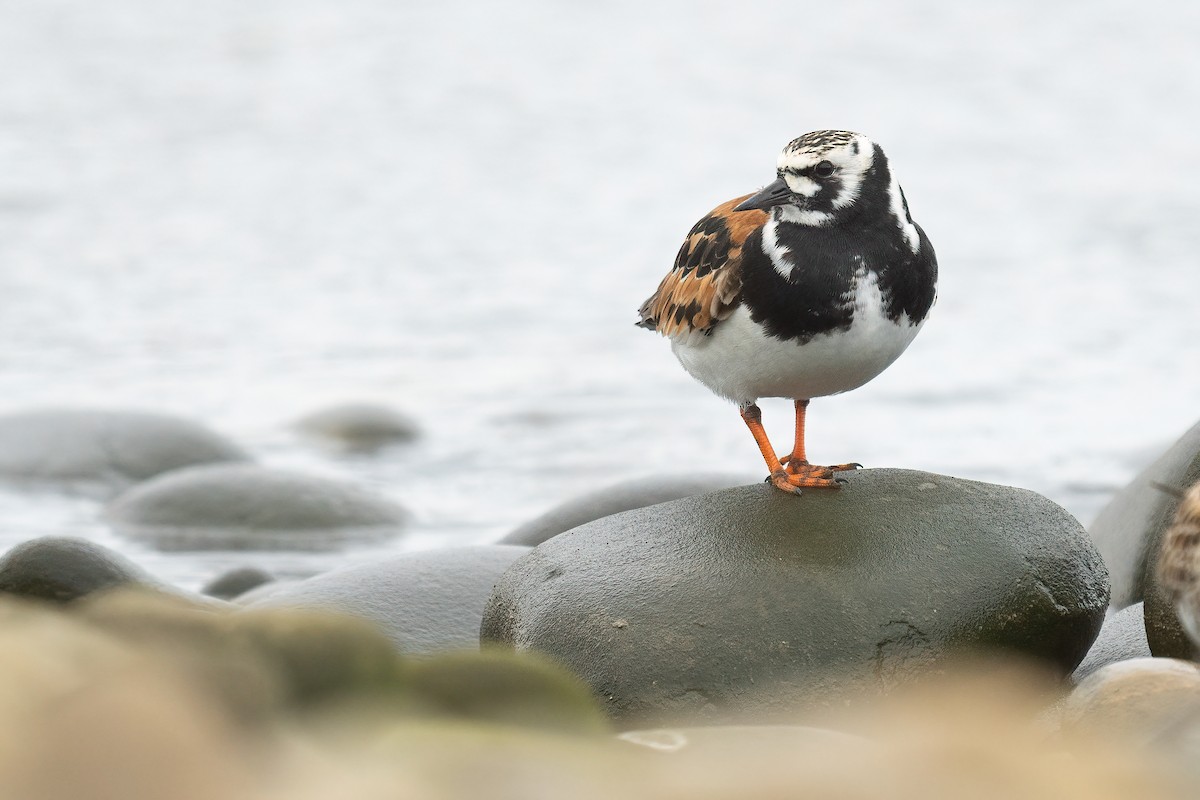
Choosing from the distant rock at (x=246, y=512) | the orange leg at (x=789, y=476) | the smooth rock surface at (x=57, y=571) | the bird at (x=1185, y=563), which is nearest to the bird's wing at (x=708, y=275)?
the orange leg at (x=789, y=476)

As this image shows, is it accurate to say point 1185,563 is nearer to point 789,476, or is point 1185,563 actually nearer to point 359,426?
point 789,476

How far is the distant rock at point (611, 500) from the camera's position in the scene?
729 centimetres

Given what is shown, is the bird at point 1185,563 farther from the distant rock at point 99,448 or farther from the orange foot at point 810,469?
the distant rock at point 99,448

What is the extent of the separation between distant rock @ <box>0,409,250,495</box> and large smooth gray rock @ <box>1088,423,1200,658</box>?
17.0 feet

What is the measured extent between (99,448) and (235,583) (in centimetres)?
243

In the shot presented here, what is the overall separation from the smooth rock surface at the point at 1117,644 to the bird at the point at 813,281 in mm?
1059

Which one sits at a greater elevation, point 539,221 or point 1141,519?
point 539,221

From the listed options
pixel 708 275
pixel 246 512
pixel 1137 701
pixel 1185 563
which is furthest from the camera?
pixel 246 512

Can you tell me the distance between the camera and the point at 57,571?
570cm

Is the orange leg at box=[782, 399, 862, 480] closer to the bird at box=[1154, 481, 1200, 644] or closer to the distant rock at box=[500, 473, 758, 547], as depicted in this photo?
the bird at box=[1154, 481, 1200, 644]

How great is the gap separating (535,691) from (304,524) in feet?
16.9

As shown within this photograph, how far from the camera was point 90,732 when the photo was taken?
2.40 m

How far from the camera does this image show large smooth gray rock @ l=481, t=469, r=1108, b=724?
4816 millimetres

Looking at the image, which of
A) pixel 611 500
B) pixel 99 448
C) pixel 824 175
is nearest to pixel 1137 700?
pixel 824 175
